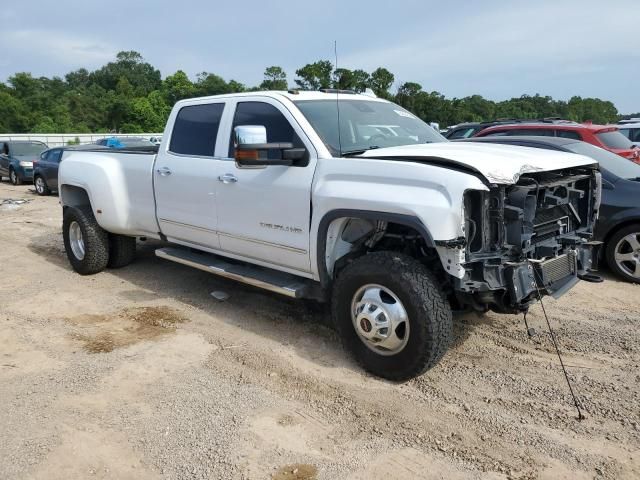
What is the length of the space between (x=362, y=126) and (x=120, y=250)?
148 inches

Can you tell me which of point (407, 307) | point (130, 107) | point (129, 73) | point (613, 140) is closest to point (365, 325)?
point (407, 307)

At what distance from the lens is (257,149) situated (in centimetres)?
399

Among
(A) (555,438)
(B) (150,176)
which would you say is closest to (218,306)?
(B) (150,176)

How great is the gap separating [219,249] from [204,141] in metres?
1.03

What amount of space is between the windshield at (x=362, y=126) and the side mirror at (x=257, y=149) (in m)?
0.30

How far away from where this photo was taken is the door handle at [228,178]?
4734mm

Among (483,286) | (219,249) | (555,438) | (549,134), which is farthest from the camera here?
(549,134)

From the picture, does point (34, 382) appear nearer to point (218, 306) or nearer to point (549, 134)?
point (218, 306)

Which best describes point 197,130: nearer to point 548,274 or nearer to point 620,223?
point 548,274

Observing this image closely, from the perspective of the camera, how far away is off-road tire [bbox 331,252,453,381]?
358 cm

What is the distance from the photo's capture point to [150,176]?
5.76 metres

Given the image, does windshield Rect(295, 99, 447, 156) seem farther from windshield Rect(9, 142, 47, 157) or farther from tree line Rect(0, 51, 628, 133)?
tree line Rect(0, 51, 628, 133)

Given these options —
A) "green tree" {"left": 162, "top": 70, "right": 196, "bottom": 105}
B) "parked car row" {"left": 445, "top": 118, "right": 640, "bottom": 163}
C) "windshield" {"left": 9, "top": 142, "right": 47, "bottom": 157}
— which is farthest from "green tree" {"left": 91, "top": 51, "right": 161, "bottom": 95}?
"parked car row" {"left": 445, "top": 118, "right": 640, "bottom": 163}

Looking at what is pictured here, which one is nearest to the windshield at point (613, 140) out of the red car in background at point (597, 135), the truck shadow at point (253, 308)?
the red car in background at point (597, 135)
